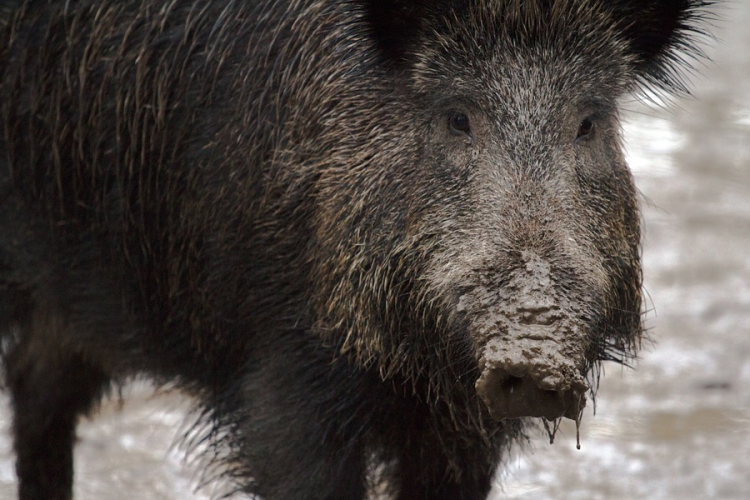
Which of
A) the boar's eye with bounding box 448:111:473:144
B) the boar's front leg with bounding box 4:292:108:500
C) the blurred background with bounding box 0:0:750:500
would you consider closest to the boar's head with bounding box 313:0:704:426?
the boar's eye with bounding box 448:111:473:144

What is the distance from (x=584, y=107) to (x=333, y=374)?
115cm

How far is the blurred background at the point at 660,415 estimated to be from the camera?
568 cm

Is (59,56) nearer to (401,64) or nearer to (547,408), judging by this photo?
(401,64)

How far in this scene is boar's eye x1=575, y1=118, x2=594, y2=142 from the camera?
3604 mm

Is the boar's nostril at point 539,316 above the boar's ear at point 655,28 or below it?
below

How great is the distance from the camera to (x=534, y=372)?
117 inches

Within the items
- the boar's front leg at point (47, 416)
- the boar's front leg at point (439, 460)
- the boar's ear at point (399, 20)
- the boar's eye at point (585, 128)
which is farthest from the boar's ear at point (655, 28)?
the boar's front leg at point (47, 416)

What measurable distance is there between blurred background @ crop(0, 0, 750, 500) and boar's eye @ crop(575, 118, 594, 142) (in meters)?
0.67

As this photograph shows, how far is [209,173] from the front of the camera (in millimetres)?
4254

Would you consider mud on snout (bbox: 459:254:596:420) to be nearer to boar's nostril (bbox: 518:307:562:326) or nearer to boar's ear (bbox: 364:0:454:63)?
boar's nostril (bbox: 518:307:562:326)

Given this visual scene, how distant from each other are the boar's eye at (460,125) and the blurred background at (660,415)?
3.01 ft

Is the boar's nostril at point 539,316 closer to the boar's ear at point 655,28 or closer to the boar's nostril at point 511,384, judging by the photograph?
the boar's nostril at point 511,384

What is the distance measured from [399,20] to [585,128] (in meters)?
0.63

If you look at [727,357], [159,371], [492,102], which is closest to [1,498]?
[159,371]
